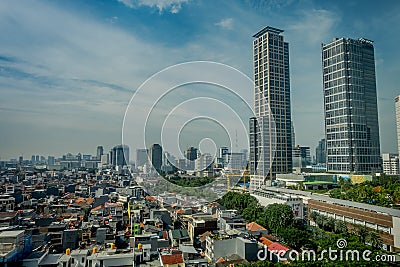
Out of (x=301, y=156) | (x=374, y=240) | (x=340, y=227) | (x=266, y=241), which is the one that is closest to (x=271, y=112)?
(x=340, y=227)

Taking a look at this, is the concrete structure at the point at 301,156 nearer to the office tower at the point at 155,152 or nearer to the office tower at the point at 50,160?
the office tower at the point at 155,152

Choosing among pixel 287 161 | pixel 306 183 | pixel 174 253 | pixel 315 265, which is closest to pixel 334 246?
pixel 315 265

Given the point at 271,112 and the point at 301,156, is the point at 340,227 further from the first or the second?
the point at 301,156

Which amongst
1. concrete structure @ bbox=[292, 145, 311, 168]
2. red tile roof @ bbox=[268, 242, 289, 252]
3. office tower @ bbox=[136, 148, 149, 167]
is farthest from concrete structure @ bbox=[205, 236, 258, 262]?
concrete structure @ bbox=[292, 145, 311, 168]

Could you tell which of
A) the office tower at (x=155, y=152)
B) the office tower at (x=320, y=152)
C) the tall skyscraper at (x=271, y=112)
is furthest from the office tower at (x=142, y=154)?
the office tower at (x=320, y=152)

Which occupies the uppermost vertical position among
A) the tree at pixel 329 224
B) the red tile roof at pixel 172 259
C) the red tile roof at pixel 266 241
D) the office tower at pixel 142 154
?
the office tower at pixel 142 154

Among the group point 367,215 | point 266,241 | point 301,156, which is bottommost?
point 266,241
